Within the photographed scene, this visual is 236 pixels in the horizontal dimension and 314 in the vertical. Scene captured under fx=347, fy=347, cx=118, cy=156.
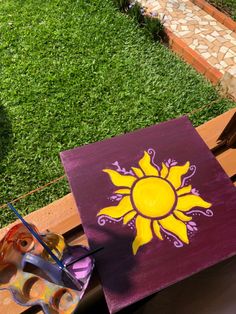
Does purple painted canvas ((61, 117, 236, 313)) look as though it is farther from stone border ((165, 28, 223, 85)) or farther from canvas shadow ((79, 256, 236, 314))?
stone border ((165, 28, 223, 85))

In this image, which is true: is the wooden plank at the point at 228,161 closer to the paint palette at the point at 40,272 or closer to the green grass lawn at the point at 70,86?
the green grass lawn at the point at 70,86

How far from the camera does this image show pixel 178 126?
2236 millimetres

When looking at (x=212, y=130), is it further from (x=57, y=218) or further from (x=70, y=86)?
(x=70, y=86)

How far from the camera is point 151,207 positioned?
184 centimetres

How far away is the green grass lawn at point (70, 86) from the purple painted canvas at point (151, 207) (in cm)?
Result: 109

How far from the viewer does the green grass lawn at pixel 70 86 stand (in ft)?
10.5

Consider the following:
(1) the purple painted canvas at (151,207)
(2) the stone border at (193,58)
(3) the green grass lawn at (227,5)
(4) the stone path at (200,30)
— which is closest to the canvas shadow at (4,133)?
(1) the purple painted canvas at (151,207)

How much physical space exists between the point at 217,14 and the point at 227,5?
29cm

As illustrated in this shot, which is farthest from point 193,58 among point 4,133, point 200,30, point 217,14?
point 4,133

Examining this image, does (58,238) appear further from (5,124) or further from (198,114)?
(198,114)

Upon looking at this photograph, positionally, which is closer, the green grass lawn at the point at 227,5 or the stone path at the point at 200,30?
the stone path at the point at 200,30

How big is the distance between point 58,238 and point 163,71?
2.69 m

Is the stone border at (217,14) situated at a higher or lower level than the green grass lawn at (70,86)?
higher

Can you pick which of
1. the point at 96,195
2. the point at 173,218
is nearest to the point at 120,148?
the point at 96,195
